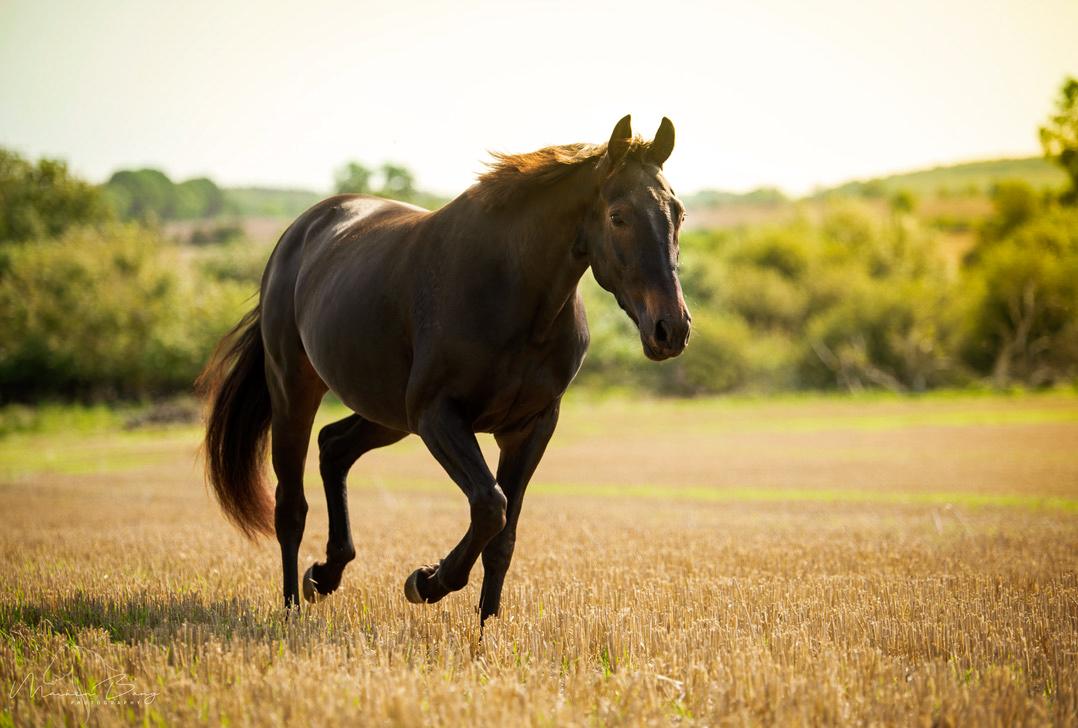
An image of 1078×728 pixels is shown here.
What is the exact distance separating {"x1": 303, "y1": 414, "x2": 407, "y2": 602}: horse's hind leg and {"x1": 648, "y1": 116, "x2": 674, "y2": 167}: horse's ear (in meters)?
2.70

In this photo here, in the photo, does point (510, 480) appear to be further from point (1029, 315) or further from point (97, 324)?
point (1029, 315)

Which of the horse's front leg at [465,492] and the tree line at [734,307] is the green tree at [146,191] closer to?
the tree line at [734,307]

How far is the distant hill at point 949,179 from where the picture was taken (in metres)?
134

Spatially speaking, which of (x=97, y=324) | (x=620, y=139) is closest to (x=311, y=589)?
(x=620, y=139)

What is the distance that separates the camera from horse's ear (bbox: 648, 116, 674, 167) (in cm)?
497

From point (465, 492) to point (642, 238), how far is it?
1.66 meters

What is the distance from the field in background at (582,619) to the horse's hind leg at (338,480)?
217mm

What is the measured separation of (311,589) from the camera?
21.4 feet

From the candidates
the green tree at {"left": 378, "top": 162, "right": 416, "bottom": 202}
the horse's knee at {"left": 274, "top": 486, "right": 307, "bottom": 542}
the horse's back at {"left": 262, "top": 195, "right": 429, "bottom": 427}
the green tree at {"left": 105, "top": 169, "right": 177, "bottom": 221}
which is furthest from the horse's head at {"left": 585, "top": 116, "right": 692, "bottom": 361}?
the green tree at {"left": 105, "top": 169, "right": 177, "bottom": 221}

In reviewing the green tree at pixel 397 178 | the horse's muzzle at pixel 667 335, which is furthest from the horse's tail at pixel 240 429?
the green tree at pixel 397 178

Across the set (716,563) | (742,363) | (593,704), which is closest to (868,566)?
(716,563)

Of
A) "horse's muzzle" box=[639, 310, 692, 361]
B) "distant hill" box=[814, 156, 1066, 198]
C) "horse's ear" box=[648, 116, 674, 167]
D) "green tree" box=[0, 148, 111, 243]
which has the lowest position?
"horse's muzzle" box=[639, 310, 692, 361]

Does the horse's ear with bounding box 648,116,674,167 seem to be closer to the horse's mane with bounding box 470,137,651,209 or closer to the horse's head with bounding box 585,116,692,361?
the horse's head with bounding box 585,116,692,361

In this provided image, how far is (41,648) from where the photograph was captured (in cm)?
472
